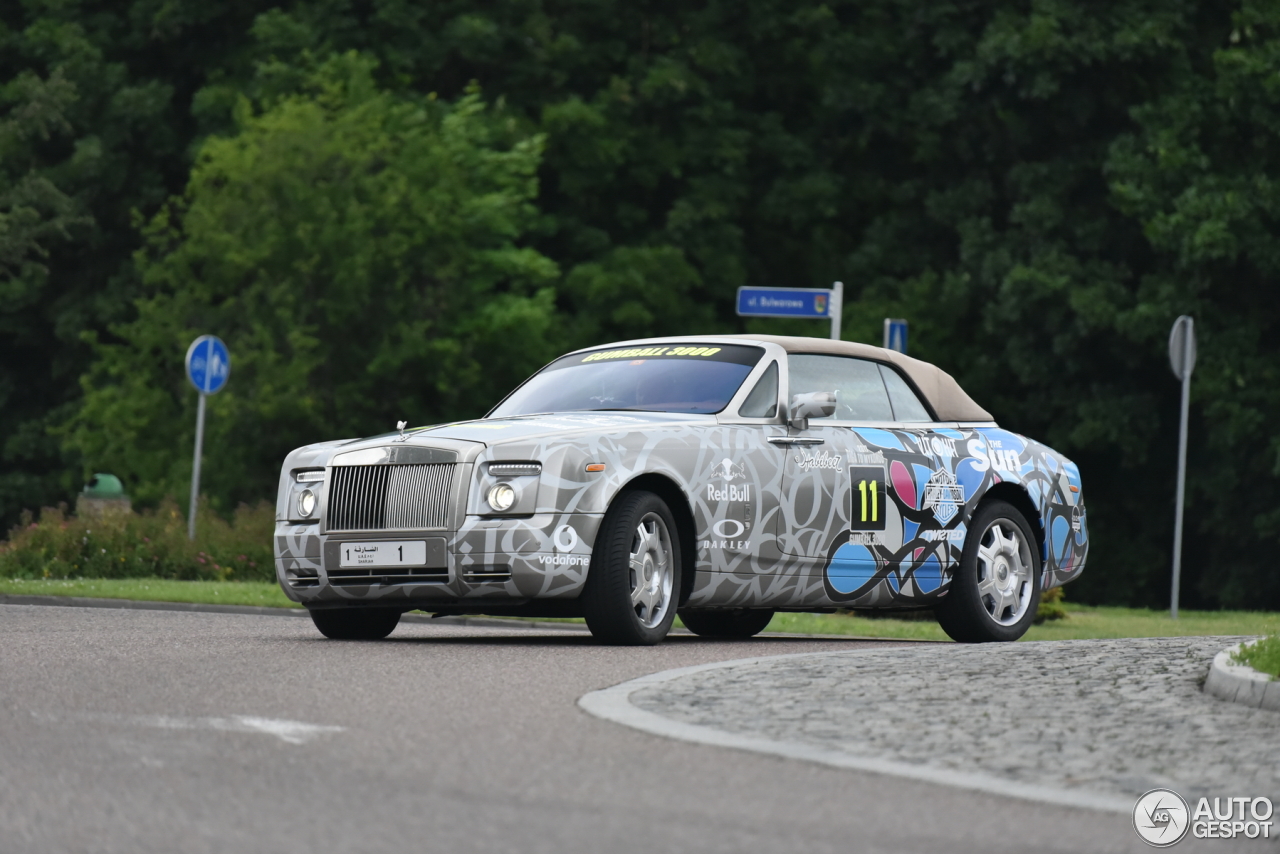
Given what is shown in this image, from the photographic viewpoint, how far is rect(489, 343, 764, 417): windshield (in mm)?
13020

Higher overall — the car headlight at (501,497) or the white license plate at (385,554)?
the car headlight at (501,497)

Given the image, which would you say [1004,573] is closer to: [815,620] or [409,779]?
[815,620]

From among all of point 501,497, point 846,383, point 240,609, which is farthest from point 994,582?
point 240,609

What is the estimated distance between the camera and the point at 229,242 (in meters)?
38.1

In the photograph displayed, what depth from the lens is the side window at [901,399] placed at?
1402 centimetres


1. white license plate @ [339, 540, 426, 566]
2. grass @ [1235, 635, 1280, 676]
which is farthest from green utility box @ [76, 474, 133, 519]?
grass @ [1235, 635, 1280, 676]

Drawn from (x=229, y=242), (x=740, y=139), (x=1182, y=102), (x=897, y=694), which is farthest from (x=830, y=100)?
(x=897, y=694)

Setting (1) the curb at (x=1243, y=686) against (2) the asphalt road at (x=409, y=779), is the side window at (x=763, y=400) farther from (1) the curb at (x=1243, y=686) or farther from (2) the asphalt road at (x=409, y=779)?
(1) the curb at (x=1243, y=686)

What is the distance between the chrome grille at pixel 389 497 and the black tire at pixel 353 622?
781mm

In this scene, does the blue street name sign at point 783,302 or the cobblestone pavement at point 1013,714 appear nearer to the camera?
the cobblestone pavement at point 1013,714

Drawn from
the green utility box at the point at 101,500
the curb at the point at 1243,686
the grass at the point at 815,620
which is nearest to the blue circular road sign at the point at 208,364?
the green utility box at the point at 101,500

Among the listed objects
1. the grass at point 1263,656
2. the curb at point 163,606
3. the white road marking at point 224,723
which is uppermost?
the grass at point 1263,656

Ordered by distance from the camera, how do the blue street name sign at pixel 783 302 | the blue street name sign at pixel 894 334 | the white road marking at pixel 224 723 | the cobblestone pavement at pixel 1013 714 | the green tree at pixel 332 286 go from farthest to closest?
the green tree at pixel 332 286, the blue street name sign at pixel 894 334, the blue street name sign at pixel 783 302, the white road marking at pixel 224 723, the cobblestone pavement at pixel 1013 714

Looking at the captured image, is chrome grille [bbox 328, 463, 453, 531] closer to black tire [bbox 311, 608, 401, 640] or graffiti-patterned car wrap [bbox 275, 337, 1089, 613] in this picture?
graffiti-patterned car wrap [bbox 275, 337, 1089, 613]
